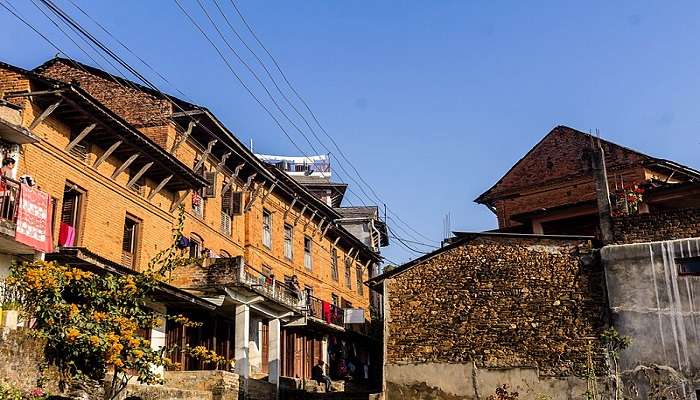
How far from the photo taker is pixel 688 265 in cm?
2000

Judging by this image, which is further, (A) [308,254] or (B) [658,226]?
(A) [308,254]

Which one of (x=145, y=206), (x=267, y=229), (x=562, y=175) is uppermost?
(x=562, y=175)

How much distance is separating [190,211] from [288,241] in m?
9.56

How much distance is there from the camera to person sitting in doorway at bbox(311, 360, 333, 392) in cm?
3027

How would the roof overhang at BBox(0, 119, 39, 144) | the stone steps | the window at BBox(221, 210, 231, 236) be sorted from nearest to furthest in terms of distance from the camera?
the roof overhang at BBox(0, 119, 39, 144) < the stone steps < the window at BBox(221, 210, 231, 236)

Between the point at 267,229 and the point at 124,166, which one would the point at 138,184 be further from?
the point at 267,229

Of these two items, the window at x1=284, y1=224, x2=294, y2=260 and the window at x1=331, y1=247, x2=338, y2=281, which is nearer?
the window at x1=284, y1=224, x2=294, y2=260

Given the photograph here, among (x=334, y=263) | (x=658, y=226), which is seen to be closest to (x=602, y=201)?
(x=658, y=226)

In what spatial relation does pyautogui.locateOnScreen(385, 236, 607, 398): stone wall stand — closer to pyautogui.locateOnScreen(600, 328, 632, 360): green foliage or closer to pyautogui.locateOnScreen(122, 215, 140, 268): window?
pyautogui.locateOnScreen(600, 328, 632, 360): green foliage

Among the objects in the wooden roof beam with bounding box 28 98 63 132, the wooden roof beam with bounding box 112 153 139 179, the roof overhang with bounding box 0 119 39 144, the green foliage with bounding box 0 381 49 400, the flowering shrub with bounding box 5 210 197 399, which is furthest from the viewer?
the wooden roof beam with bounding box 112 153 139 179

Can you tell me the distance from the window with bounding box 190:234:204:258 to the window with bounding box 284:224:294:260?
8.26 meters

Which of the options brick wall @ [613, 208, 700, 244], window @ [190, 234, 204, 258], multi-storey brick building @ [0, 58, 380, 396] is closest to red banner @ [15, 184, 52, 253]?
multi-storey brick building @ [0, 58, 380, 396]

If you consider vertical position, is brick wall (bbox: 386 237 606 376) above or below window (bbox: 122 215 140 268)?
below

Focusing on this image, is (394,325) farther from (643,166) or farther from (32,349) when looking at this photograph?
(643,166)
